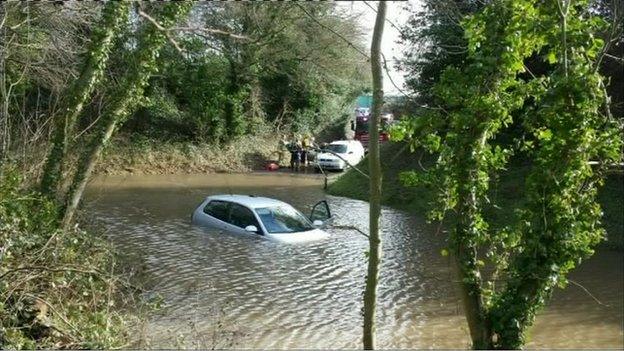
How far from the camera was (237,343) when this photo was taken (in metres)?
9.42

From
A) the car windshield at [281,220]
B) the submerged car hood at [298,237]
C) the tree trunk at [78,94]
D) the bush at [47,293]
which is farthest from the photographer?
the car windshield at [281,220]

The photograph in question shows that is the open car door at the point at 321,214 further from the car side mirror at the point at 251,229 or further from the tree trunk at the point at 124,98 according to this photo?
the tree trunk at the point at 124,98

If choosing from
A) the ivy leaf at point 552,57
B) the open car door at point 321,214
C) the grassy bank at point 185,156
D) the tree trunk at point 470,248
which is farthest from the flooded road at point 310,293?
the grassy bank at point 185,156

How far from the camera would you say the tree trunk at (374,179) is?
4.43 meters

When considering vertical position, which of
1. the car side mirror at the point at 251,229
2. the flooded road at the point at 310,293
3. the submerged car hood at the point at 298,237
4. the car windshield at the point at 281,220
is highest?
the car windshield at the point at 281,220

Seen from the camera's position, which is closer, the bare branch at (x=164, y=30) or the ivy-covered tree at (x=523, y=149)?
the bare branch at (x=164, y=30)

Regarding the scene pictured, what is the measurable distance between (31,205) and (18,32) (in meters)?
3.33

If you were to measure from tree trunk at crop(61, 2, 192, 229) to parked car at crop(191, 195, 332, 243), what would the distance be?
18.3ft

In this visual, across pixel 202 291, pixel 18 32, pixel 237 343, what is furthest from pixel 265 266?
pixel 18 32

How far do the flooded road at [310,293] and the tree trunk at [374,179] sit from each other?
11.9 feet

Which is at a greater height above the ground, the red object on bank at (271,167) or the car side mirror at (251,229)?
the red object on bank at (271,167)

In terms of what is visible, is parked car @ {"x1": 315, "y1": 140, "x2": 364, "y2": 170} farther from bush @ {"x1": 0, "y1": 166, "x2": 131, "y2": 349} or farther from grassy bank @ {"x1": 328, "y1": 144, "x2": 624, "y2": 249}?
bush @ {"x1": 0, "y1": 166, "x2": 131, "y2": 349}

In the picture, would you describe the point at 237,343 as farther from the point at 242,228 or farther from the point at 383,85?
Answer: the point at 242,228

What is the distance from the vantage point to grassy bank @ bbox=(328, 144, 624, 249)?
64.1 ft
